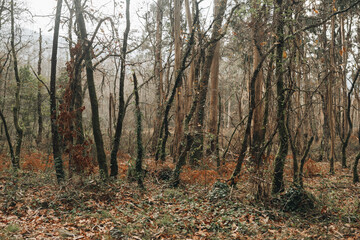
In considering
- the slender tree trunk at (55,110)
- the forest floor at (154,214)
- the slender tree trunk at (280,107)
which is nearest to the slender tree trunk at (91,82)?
the slender tree trunk at (55,110)

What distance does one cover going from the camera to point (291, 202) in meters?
5.96

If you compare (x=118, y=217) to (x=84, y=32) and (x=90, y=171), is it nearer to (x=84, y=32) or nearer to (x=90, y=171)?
(x=90, y=171)

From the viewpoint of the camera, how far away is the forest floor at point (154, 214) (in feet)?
15.3

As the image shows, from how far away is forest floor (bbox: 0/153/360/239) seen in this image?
4.67 meters

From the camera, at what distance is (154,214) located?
557 cm

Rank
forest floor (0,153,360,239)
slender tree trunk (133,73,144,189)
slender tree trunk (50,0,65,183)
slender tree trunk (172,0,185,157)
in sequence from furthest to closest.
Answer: slender tree trunk (172,0,185,157)
slender tree trunk (133,73,144,189)
slender tree trunk (50,0,65,183)
forest floor (0,153,360,239)

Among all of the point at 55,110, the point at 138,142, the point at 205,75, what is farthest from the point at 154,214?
the point at 205,75

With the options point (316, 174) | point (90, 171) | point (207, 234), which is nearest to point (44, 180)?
point (90, 171)

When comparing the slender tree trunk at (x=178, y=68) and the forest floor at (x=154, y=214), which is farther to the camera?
the slender tree trunk at (x=178, y=68)

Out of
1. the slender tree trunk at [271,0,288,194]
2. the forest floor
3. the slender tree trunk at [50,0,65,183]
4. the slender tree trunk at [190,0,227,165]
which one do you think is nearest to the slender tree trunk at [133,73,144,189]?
the forest floor

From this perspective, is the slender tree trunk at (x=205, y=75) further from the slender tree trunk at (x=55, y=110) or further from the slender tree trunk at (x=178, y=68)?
the slender tree trunk at (x=55, y=110)

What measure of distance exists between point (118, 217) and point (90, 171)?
2.41m

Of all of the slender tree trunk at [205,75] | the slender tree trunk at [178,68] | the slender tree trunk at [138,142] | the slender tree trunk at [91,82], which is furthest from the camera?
the slender tree trunk at [178,68]

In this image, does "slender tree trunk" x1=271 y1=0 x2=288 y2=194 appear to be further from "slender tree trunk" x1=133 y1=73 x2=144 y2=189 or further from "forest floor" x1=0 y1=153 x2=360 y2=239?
"slender tree trunk" x1=133 y1=73 x2=144 y2=189
